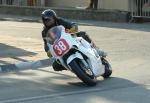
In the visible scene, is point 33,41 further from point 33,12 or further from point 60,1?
point 60,1

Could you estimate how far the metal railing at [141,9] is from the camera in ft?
82.6

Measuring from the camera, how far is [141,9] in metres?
25.4

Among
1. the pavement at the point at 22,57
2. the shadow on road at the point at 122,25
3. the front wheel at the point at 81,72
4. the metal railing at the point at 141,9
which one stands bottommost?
the pavement at the point at 22,57

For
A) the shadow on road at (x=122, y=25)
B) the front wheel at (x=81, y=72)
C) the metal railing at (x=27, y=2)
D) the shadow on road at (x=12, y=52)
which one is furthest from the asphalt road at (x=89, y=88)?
the metal railing at (x=27, y=2)

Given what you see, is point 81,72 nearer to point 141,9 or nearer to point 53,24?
point 53,24

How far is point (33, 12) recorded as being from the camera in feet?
100

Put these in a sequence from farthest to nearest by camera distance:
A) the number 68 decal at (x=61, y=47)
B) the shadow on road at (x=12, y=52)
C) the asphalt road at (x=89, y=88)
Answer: the shadow on road at (x=12, y=52)
the number 68 decal at (x=61, y=47)
the asphalt road at (x=89, y=88)

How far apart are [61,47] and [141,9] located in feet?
52.4

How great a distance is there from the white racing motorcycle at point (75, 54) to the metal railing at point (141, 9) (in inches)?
604

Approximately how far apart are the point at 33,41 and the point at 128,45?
3.12m

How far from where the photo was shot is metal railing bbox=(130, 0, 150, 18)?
25188 mm

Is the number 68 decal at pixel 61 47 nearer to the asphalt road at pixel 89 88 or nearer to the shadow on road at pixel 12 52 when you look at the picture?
the asphalt road at pixel 89 88

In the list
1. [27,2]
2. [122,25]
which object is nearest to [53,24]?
[122,25]

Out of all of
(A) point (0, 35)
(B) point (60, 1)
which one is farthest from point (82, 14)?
(A) point (0, 35)
